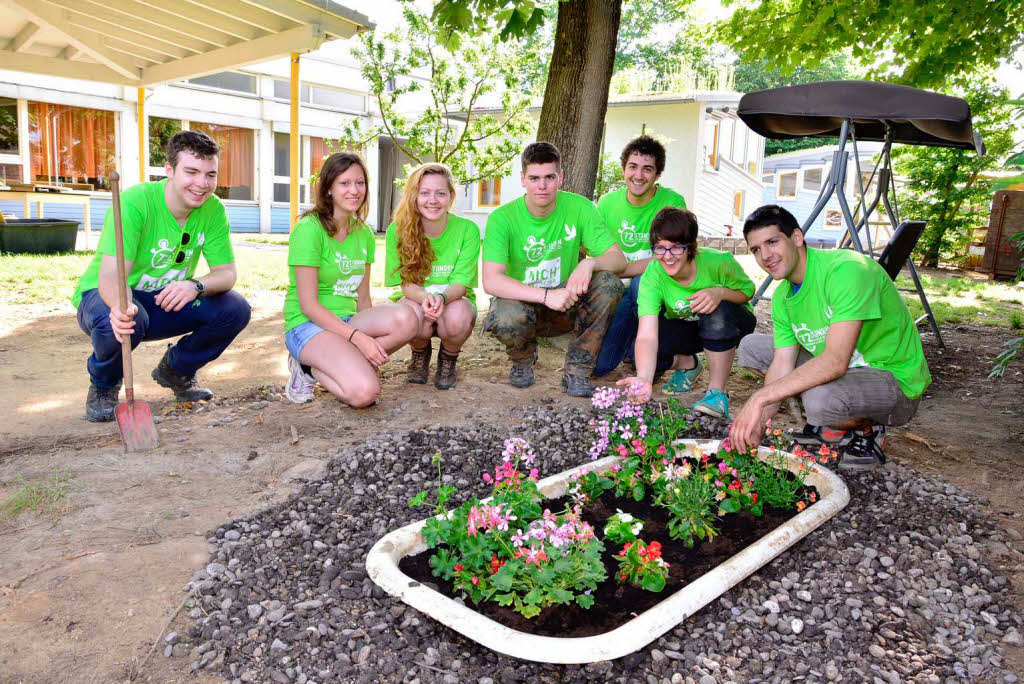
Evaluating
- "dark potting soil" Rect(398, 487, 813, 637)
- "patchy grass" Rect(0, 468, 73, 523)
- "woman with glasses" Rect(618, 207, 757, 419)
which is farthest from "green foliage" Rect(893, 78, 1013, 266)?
"patchy grass" Rect(0, 468, 73, 523)

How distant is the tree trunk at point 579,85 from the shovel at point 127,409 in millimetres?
3490

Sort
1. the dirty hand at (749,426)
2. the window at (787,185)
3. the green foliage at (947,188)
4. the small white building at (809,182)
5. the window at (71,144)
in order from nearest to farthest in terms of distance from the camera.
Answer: the dirty hand at (749,426) → the green foliage at (947,188) → the window at (71,144) → the small white building at (809,182) → the window at (787,185)

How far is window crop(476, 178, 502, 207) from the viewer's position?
20.7 meters

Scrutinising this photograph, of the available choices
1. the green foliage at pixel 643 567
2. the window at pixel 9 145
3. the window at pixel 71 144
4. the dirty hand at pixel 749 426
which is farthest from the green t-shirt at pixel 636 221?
the window at pixel 9 145

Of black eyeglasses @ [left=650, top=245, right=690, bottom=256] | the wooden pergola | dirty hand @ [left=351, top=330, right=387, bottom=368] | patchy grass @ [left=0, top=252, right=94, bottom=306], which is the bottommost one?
patchy grass @ [left=0, top=252, right=94, bottom=306]

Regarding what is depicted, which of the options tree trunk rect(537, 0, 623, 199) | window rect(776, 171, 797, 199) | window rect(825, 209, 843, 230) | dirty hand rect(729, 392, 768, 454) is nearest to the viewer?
dirty hand rect(729, 392, 768, 454)

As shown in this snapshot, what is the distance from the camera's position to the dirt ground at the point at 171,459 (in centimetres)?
217

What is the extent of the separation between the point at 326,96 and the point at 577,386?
16.9 metres

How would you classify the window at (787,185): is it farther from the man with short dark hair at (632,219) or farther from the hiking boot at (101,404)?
the hiking boot at (101,404)

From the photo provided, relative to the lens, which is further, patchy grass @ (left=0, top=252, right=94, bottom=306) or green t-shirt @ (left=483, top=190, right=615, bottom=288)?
patchy grass @ (left=0, top=252, right=94, bottom=306)

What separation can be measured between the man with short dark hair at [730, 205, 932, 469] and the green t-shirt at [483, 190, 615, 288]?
1405mm

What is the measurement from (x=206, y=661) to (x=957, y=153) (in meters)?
15.8

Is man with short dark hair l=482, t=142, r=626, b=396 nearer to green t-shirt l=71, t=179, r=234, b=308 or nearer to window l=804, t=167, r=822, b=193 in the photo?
green t-shirt l=71, t=179, r=234, b=308

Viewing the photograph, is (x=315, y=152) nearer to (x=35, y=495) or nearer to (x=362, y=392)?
(x=362, y=392)
